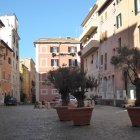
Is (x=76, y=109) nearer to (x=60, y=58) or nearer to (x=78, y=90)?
(x=78, y=90)

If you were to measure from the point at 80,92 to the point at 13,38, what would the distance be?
76.8 meters

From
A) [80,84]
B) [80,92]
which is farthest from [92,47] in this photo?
[80,92]

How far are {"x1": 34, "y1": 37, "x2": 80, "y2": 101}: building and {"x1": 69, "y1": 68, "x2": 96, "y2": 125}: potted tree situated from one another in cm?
7096

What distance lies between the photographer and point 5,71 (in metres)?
82.9

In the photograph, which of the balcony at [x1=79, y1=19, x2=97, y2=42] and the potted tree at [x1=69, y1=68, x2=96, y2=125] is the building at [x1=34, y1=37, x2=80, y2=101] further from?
the potted tree at [x1=69, y1=68, x2=96, y2=125]

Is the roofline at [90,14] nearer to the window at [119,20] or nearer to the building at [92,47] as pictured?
the building at [92,47]

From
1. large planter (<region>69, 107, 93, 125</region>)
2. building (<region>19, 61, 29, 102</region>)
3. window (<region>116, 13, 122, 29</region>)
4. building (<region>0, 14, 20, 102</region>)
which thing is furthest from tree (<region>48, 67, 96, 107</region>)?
building (<region>19, 61, 29, 102</region>)

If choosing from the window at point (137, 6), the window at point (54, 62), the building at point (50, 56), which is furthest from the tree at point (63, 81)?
the window at point (54, 62)

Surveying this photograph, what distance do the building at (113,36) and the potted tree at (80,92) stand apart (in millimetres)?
17837

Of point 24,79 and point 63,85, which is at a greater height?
point 24,79

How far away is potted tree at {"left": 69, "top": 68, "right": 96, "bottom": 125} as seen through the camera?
721 inches

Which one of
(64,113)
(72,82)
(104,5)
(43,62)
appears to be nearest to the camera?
(72,82)

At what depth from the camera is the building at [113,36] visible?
4381 cm

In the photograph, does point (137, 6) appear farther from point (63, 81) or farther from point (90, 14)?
point (90, 14)
